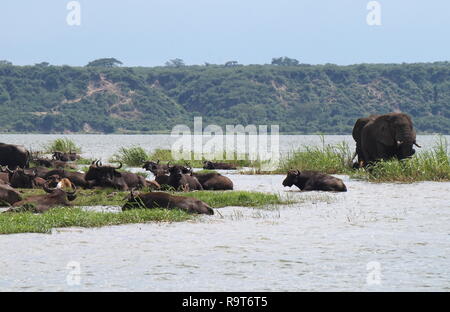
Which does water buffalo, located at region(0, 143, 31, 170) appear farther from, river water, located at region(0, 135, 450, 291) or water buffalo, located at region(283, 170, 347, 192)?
river water, located at region(0, 135, 450, 291)

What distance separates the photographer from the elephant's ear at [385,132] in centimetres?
2656

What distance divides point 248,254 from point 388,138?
15373mm

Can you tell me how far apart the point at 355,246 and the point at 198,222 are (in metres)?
3.35

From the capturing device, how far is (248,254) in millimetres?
12039

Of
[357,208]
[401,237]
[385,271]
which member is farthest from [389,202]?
[385,271]

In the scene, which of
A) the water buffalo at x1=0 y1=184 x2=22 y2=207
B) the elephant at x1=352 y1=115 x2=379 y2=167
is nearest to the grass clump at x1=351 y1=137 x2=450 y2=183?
the elephant at x1=352 y1=115 x2=379 y2=167

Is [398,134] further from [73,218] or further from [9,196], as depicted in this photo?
[73,218]

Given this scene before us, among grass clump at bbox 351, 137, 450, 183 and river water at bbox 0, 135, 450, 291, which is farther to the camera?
grass clump at bbox 351, 137, 450, 183

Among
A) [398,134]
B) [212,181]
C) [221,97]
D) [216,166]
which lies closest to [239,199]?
[212,181]

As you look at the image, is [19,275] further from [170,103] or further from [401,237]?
[170,103]

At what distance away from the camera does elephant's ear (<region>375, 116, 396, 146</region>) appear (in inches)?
1046

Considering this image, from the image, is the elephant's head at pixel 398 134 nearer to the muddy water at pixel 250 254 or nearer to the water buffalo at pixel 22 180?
the muddy water at pixel 250 254
